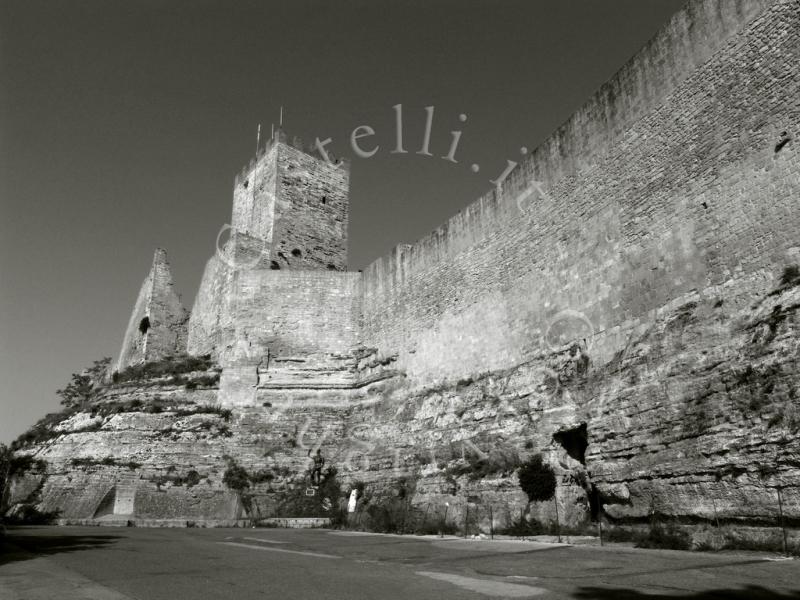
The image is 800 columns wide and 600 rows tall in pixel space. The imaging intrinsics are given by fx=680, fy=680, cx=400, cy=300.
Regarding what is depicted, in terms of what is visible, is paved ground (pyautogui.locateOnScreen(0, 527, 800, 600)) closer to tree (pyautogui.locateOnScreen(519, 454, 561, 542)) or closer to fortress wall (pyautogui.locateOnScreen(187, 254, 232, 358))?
tree (pyautogui.locateOnScreen(519, 454, 561, 542))

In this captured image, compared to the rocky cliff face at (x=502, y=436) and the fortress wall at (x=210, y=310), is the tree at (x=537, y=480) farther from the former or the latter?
the fortress wall at (x=210, y=310)

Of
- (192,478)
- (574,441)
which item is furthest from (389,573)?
(192,478)

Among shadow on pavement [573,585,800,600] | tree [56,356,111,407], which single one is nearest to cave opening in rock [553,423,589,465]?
shadow on pavement [573,585,800,600]

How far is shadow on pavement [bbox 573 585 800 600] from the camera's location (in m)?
4.33

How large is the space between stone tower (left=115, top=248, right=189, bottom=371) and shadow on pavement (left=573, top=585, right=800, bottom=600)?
74.0 feet

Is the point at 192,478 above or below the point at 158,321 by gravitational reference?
below

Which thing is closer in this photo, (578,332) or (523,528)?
(523,528)

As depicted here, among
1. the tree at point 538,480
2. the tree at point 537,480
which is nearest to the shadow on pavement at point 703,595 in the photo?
the tree at point 538,480

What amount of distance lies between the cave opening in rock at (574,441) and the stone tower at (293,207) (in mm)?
14426

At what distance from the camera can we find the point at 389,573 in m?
5.88

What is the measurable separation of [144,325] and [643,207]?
20.4 metres

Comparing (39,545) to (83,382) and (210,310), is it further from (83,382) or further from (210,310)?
(83,382)

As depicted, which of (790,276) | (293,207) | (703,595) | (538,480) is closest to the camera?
(703,595)

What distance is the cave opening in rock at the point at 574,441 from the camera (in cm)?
1121
